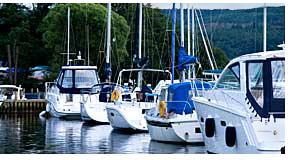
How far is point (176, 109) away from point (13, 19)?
98.3 feet

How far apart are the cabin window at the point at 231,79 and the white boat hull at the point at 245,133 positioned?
0.39 metres

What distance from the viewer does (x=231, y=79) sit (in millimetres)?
11445

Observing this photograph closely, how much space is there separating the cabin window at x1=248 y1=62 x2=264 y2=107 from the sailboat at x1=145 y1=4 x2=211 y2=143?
3.16 meters

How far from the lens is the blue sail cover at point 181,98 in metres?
14.7

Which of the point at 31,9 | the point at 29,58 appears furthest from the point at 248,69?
the point at 31,9

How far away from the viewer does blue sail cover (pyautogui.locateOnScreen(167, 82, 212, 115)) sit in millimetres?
14680

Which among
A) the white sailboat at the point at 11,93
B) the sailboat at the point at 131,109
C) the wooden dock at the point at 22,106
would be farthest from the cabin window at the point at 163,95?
the wooden dock at the point at 22,106

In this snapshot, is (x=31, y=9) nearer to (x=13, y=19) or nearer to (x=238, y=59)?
(x=13, y=19)

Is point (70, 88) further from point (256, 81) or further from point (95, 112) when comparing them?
point (256, 81)

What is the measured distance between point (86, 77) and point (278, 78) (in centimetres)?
1709

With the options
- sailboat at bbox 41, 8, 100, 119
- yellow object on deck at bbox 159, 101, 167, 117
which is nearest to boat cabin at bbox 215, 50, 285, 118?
yellow object on deck at bbox 159, 101, 167, 117

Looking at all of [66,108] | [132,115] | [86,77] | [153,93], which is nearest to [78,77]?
[86,77]
